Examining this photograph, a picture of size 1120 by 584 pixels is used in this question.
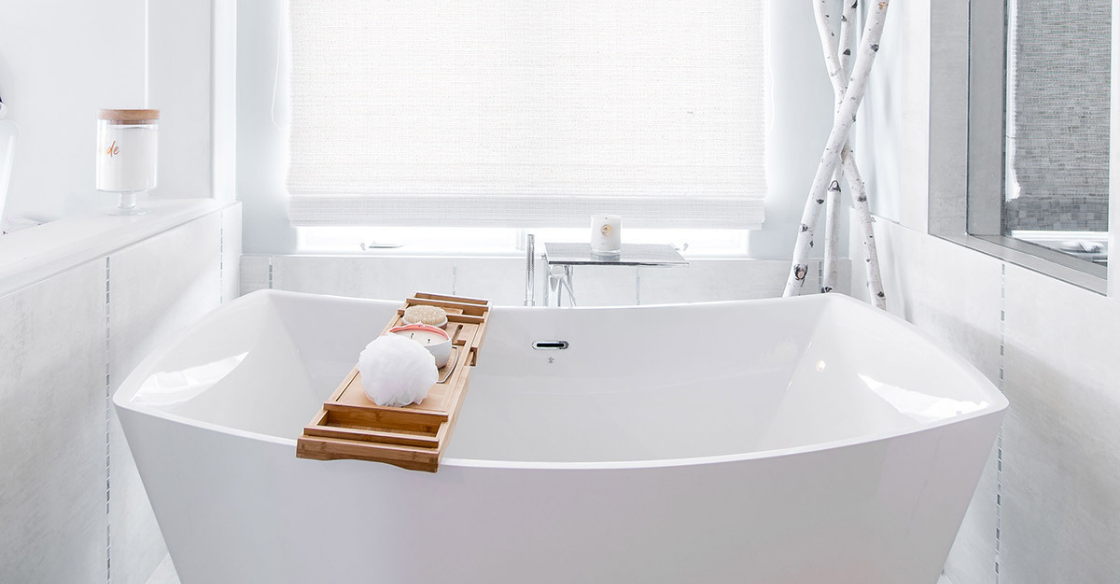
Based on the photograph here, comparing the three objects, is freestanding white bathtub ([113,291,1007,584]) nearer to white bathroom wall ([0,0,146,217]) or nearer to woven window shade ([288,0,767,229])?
woven window shade ([288,0,767,229])

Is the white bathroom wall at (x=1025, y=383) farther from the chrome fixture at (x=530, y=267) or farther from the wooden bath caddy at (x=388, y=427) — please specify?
the wooden bath caddy at (x=388, y=427)

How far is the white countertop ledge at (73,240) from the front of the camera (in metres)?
1.60

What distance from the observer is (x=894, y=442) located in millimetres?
1443

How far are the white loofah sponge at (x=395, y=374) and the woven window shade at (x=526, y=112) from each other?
1.43 meters

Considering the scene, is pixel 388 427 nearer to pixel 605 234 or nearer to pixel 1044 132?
pixel 605 234

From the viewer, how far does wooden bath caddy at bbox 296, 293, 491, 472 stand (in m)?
1.34

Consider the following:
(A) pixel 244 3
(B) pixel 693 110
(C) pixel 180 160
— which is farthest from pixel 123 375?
(B) pixel 693 110

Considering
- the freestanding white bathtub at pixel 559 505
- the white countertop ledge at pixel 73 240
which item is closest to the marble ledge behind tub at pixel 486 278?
the white countertop ledge at pixel 73 240

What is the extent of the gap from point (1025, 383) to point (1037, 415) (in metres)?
0.08

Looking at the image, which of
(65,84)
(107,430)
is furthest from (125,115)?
(65,84)

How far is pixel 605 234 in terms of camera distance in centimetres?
263

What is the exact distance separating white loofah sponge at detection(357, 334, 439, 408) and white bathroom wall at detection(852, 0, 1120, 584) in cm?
126

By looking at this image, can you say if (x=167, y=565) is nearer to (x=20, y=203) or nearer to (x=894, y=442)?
(x=20, y=203)

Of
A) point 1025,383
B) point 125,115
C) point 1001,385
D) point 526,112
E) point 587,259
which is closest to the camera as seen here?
point 1025,383
